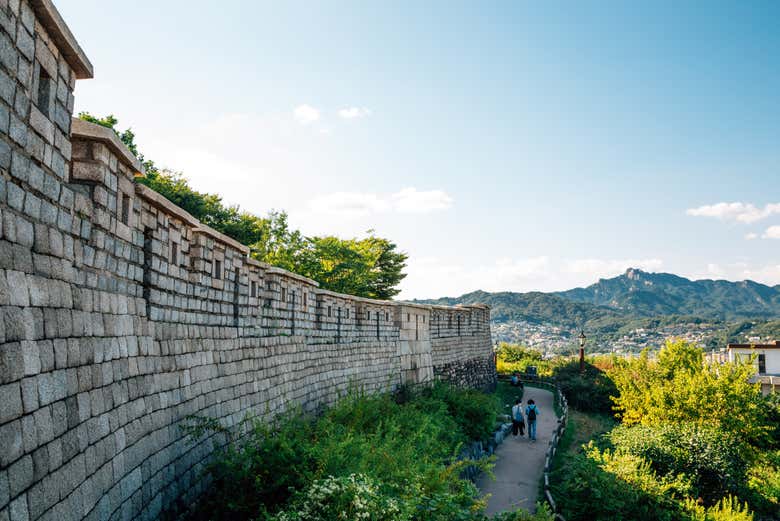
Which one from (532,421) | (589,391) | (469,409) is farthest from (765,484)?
(589,391)

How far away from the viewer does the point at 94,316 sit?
4738mm

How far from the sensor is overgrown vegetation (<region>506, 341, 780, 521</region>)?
38.5 feet

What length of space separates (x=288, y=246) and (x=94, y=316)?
27.4 metres

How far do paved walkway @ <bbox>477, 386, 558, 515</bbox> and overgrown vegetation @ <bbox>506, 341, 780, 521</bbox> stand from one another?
2.02ft

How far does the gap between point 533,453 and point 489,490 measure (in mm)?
3957

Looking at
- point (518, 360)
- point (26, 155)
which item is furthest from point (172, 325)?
point (518, 360)

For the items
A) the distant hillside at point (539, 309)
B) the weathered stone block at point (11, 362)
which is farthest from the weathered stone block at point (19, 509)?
the distant hillside at point (539, 309)

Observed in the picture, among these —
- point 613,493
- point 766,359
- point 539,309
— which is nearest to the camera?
point 613,493

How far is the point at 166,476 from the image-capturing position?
19.9 ft

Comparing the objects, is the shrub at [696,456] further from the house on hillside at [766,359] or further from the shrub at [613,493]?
the house on hillside at [766,359]

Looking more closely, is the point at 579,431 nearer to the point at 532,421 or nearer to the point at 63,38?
the point at 532,421

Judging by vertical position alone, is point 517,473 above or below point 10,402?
below

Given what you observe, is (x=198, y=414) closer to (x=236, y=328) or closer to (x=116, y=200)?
(x=236, y=328)

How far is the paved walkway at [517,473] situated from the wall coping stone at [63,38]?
8.19 m
